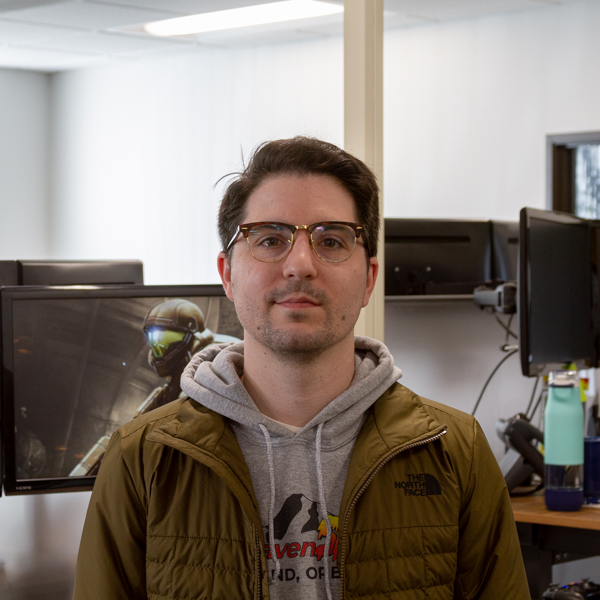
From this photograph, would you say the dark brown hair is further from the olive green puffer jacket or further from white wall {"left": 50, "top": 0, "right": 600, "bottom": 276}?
white wall {"left": 50, "top": 0, "right": 600, "bottom": 276}

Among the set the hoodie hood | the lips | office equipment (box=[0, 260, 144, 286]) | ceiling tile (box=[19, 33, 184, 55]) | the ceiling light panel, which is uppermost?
the ceiling light panel

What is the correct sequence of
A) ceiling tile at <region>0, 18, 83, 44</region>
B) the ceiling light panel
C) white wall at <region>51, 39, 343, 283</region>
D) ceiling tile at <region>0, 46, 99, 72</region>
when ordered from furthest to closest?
ceiling tile at <region>0, 46, 99, 72</region> → white wall at <region>51, 39, 343, 283</region> → ceiling tile at <region>0, 18, 83, 44</region> → the ceiling light panel

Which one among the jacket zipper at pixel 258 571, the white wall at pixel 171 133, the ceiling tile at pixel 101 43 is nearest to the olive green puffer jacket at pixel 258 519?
the jacket zipper at pixel 258 571

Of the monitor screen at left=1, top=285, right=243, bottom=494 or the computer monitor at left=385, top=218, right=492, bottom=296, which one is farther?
the computer monitor at left=385, top=218, right=492, bottom=296

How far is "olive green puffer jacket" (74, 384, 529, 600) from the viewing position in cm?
97

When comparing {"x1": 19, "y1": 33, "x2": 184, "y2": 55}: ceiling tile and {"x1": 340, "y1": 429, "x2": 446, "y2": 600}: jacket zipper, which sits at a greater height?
{"x1": 19, "y1": 33, "x2": 184, "y2": 55}: ceiling tile

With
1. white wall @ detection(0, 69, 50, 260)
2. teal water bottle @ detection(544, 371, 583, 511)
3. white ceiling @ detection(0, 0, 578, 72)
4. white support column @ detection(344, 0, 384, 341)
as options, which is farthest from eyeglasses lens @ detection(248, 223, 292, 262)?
white wall @ detection(0, 69, 50, 260)

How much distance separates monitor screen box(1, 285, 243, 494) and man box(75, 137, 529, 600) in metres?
0.41

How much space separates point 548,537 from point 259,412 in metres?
0.96

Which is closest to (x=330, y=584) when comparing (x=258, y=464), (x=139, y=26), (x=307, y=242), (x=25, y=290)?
(x=258, y=464)

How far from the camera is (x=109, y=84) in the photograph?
6617 millimetres

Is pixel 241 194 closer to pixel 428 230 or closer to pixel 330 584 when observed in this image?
pixel 330 584

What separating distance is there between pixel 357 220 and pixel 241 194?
0.16 metres

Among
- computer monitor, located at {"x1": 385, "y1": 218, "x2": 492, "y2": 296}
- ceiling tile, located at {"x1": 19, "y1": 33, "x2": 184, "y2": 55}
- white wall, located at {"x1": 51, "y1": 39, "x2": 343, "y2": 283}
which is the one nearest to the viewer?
computer monitor, located at {"x1": 385, "y1": 218, "x2": 492, "y2": 296}
